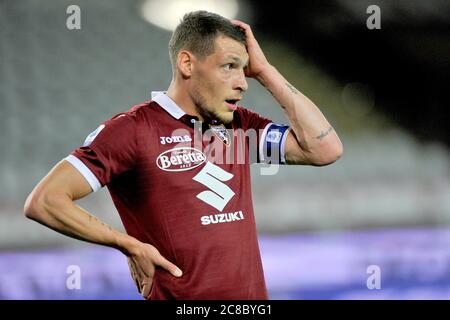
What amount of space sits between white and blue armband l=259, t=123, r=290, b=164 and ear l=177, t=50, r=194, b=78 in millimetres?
337

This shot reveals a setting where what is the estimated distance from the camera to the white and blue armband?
227cm

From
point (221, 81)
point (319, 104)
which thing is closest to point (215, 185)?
point (221, 81)

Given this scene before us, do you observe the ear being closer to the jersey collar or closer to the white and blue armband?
the jersey collar

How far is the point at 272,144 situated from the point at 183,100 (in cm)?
35

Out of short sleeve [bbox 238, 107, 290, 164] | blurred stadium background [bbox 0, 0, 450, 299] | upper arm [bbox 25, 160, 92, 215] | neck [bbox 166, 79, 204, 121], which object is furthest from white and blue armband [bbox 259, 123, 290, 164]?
blurred stadium background [bbox 0, 0, 450, 299]

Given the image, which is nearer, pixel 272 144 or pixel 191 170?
pixel 191 170

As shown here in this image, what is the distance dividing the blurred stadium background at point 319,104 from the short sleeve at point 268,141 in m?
1.53

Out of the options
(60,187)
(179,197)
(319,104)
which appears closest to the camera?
(60,187)

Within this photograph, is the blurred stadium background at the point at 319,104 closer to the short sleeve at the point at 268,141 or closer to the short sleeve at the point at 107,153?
the short sleeve at the point at 268,141

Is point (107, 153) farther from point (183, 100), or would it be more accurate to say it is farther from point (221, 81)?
point (221, 81)

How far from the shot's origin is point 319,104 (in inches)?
157

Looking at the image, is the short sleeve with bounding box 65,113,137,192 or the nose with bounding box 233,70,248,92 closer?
the short sleeve with bounding box 65,113,137,192

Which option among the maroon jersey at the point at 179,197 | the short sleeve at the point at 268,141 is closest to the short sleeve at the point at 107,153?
the maroon jersey at the point at 179,197
